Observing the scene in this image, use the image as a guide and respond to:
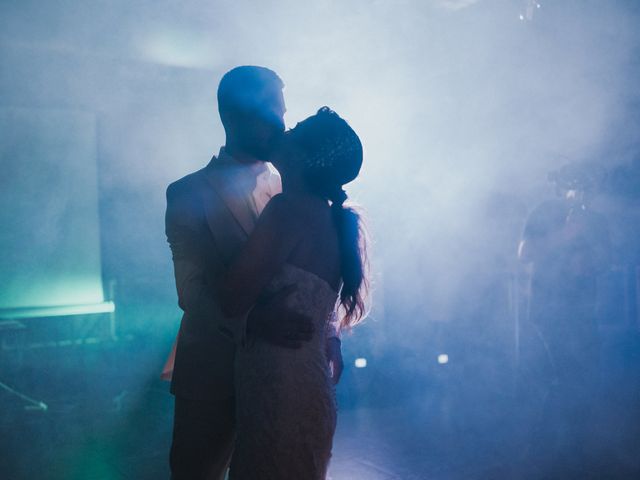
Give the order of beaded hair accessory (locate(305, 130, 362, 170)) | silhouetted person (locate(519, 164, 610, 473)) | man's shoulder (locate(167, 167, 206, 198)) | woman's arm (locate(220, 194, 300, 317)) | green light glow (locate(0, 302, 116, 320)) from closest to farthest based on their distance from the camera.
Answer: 1. woman's arm (locate(220, 194, 300, 317))
2. beaded hair accessory (locate(305, 130, 362, 170))
3. man's shoulder (locate(167, 167, 206, 198))
4. silhouetted person (locate(519, 164, 610, 473))
5. green light glow (locate(0, 302, 116, 320))

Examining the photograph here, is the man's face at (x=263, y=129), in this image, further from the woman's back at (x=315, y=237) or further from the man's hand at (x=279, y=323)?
the man's hand at (x=279, y=323)

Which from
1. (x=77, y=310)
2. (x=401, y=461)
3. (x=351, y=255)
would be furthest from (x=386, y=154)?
(x=351, y=255)

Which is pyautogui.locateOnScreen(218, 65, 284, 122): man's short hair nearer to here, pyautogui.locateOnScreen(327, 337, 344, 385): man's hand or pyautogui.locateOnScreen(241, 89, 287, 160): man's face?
pyautogui.locateOnScreen(241, 89, 287, 160): man's face

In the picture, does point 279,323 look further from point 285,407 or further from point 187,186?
point 187,186

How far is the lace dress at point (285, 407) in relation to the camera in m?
1.35

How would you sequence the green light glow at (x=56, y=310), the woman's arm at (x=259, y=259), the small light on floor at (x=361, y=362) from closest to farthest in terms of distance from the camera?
the woman's arm at (x=259, y=259) → the small light on floor at (x=361, y=362) → the green light glow at (x=56, y=310)

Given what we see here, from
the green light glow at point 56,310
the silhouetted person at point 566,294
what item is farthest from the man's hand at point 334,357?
the green light glow at point 56,310

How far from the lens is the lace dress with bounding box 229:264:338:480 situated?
135 cm

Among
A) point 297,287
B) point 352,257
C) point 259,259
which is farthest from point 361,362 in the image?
point 259,259

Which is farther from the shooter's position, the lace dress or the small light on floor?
the small light on floor

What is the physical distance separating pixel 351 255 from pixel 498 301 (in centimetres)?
529

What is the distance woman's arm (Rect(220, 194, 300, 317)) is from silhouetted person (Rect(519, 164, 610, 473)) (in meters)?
3.11

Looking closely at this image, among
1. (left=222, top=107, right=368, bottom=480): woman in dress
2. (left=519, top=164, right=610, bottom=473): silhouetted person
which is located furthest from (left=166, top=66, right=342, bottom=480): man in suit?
(left=519, top=164, right=610, bottom=473): silhouetted person

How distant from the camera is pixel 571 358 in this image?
3.87 metres
